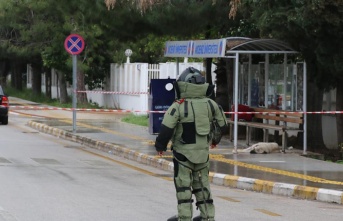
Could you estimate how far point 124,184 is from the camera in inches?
509

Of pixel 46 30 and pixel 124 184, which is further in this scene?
pixel 46 30

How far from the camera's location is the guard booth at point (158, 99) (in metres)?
19.7

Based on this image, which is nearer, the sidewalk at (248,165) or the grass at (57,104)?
the sidewalk at (248,165)

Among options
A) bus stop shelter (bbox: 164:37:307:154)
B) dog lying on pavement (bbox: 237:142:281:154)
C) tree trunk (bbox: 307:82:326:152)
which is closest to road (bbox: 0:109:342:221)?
dog lying on pavement (bbox: 237:142:281:154)

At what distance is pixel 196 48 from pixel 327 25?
383cm

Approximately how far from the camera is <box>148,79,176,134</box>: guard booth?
19.7 meters

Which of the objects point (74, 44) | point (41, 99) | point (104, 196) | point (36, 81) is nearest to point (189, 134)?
point (104, 196)

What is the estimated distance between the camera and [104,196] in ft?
37.2

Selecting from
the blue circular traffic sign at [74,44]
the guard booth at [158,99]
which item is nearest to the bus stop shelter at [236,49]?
the guard booth at [158,99]

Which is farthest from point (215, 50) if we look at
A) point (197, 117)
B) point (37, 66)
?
point (37, 66)

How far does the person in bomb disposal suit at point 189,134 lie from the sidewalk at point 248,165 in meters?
3.72

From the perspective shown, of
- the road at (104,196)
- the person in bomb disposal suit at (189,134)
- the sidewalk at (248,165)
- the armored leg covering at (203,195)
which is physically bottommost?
the road at (104,196)

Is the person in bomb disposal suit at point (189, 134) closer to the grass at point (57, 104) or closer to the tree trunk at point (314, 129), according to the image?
the tree trunk at point (314, 129)

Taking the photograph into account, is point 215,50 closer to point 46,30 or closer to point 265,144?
point 265,144
